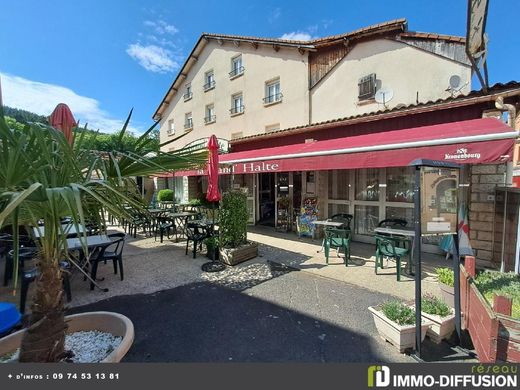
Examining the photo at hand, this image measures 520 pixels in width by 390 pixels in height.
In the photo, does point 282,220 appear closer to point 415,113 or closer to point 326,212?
point 326,212

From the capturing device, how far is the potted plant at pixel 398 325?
3.28 m

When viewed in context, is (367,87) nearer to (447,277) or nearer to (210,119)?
(447,277)

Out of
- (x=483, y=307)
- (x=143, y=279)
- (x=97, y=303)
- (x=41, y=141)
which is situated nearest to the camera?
(x=41, y=141)

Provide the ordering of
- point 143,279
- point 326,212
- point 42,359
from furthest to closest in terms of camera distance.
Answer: point 326,212 → point 143,279 → point 42,359

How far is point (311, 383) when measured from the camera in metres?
2.58

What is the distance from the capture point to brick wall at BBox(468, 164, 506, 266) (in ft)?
19.8

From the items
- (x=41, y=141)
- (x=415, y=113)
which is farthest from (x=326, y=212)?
(x=41, y=141)

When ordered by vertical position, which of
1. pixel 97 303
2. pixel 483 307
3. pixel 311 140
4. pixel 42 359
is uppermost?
pixel 311 140

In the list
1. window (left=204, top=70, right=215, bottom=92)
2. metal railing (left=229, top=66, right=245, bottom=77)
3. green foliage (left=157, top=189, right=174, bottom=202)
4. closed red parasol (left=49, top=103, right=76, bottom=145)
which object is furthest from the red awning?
green foliage (left=157, top=189, right=174, bottom=202)

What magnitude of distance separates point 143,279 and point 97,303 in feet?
3.91

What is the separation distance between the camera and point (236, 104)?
1734cm

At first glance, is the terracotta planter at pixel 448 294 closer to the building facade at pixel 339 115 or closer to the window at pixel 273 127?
the building facade at pixel 339 115

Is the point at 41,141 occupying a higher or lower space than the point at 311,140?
lower

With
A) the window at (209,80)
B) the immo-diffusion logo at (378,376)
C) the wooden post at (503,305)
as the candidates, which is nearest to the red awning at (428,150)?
the wooden post at (503,305)
